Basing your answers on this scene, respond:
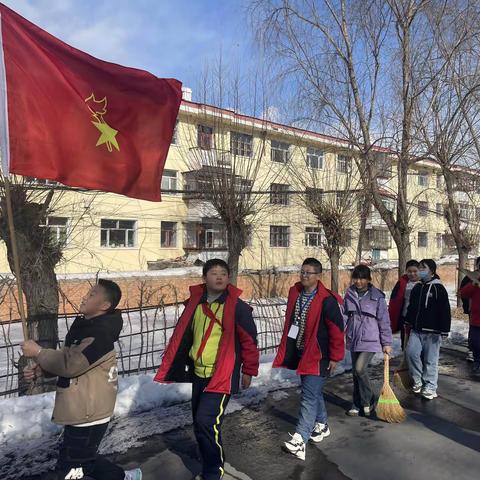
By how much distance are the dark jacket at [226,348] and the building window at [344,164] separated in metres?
10.4

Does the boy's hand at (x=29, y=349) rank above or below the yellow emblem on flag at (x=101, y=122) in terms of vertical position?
below

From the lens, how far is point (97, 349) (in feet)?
8.84

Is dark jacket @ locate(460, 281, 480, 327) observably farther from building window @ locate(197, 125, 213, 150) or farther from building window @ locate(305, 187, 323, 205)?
building window @ locate(305, 187, 323, 205)

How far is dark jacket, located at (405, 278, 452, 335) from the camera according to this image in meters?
5.56

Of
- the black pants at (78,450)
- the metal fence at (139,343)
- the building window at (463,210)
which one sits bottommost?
the metal fence at (139,343)

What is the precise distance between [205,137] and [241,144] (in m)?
1.15

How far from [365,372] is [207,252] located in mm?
21211

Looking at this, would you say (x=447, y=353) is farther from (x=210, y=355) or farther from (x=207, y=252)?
(x=207, y=252)

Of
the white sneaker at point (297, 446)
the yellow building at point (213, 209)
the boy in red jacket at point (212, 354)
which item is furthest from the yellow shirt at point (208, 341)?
the yellow building at point (213, 209)

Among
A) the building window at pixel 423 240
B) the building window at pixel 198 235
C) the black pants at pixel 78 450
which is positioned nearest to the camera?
the black pants at pixel 78 450

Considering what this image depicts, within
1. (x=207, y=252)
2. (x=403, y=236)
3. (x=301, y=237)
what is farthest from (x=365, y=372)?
(x=301, y=237)

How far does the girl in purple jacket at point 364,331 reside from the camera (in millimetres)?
4805

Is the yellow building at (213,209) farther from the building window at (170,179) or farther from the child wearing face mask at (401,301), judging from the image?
the child wearing face mask at (401,301)

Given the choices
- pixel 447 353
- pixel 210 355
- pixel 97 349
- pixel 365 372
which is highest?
pixel 97 349
